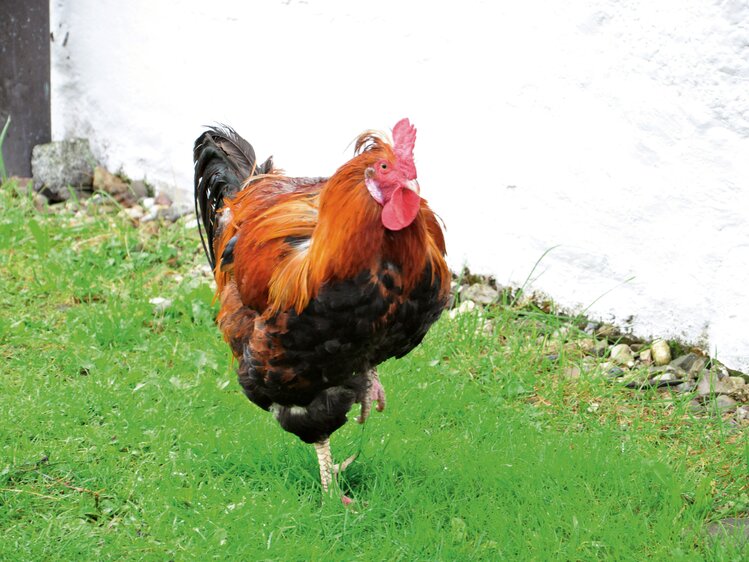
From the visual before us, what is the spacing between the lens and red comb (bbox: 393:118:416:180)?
2.76 meters

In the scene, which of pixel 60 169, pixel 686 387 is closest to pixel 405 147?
pixel 686 387

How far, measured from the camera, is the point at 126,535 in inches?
133

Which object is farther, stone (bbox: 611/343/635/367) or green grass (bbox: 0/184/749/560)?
stone (bbox: 611/343/635/367)

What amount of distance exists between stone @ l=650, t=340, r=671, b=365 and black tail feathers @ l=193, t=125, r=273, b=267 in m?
2.22

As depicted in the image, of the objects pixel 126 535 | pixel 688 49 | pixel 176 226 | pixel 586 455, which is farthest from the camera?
pixel 176 226

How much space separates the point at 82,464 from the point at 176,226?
287 centimetres

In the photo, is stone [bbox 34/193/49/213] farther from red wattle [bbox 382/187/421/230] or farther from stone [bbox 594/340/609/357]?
red wattle [bbox 382/187/421/230]

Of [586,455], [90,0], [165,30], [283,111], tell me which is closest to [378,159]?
[586,455]

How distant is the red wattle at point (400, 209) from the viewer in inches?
109

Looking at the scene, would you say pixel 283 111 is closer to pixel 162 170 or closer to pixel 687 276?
pixel 162 170

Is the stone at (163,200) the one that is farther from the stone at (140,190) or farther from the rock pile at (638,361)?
the rock pile at (638,361)

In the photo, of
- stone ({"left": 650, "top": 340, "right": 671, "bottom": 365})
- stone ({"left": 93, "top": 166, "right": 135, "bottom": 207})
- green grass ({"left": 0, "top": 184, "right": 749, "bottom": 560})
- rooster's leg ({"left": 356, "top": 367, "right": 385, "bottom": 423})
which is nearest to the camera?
green grass ({"left": 0, "top": 184, "right": 749, "bottom": 560})

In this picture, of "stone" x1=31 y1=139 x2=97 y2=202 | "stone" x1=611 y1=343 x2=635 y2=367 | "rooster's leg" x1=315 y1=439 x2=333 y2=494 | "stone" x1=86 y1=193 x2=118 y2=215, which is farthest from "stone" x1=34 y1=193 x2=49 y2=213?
"stone" x1=611 y1=343 x2=635 y2=367

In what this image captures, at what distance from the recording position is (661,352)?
4.34 m
